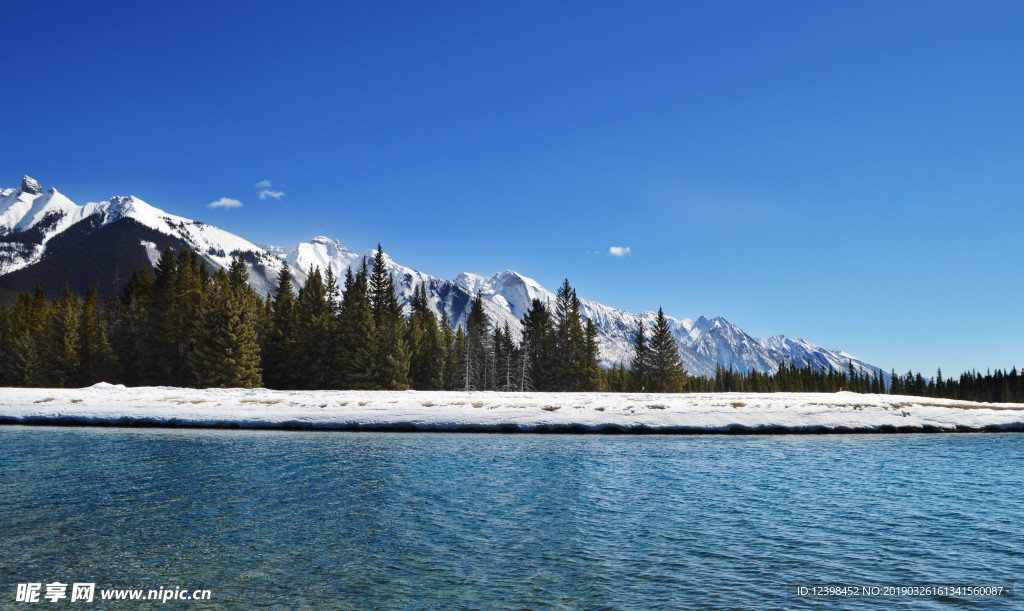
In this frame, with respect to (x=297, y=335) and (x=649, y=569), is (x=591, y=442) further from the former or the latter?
(x=297, y=335)

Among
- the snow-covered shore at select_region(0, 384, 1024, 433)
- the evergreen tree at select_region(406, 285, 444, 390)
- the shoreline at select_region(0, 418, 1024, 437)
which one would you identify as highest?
the evergreen tree at select_region(406, 285, 444, 390)

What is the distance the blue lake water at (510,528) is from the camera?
827 centimetres

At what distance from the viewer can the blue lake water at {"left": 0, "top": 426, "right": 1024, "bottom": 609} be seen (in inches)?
326

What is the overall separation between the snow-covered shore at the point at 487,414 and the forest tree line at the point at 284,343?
1995 cm

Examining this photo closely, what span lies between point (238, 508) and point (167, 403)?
108ft

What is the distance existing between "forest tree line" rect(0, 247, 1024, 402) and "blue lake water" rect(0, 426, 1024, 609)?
4115cm

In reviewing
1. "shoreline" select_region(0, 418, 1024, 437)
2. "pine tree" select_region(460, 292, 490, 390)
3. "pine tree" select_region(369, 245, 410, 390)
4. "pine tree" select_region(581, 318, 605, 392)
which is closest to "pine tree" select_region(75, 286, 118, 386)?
"pine tree" select_region(369, 245, 410, 390)

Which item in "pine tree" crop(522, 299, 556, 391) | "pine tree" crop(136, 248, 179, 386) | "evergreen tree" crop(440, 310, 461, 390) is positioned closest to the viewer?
"pine tree" crop(136, 248, 179, 386)

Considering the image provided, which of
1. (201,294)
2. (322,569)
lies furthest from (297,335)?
(322,569)

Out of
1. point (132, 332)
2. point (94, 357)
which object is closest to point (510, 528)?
point (132, 332)

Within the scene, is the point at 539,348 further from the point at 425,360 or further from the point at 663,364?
the point at 663,364

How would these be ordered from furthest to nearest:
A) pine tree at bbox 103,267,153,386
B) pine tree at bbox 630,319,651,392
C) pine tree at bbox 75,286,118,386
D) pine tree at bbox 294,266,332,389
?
pine tree at bbox 630,319,651,392 → pine tree at bbox 75,286,118,386 → pine tree at bbox 103,267,153,386 → pine tree at bbox 294,266,332,389

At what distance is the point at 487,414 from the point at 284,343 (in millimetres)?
43811

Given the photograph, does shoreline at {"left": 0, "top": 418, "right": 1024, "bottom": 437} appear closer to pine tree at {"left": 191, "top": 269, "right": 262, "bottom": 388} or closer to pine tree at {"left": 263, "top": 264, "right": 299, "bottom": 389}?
pine tree at {"left": 191, "top": 269, "right": 262, "bottom": 388}
